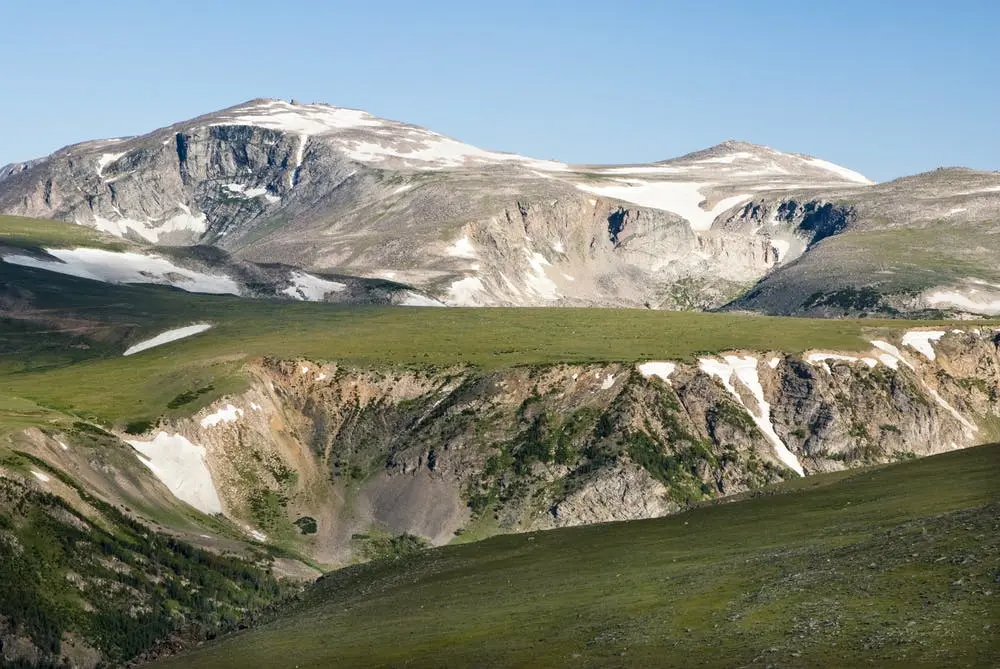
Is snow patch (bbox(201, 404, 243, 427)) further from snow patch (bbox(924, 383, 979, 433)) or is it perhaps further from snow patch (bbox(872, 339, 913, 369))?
snow patch (bbox(924, 383, 979, 433))

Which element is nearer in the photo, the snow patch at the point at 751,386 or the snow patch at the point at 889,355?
the snow patch at the point at 751,386

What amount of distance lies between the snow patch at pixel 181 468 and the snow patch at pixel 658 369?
164 ft

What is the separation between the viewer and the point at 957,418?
18250cm

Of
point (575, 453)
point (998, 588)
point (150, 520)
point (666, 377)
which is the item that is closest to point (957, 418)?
point (666, 377)

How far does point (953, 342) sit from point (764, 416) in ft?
108

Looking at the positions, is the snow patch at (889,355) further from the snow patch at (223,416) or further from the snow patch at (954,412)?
the snow patch at (223,416)

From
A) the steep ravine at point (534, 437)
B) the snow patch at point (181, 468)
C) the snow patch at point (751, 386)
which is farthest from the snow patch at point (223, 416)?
the snow patch at point (751, 386)

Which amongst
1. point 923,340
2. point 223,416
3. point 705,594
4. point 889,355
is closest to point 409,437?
point 223,416

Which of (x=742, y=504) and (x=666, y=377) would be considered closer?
(x=742, y=504)

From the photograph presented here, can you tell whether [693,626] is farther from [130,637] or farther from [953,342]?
[953,342]

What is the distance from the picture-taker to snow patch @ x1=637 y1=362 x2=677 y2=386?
175 metres

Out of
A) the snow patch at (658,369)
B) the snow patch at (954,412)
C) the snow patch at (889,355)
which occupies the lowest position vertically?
the snow patch at (954,412)

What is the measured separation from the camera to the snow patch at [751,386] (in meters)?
173

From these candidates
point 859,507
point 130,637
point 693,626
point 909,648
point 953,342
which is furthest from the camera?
point 953,342
